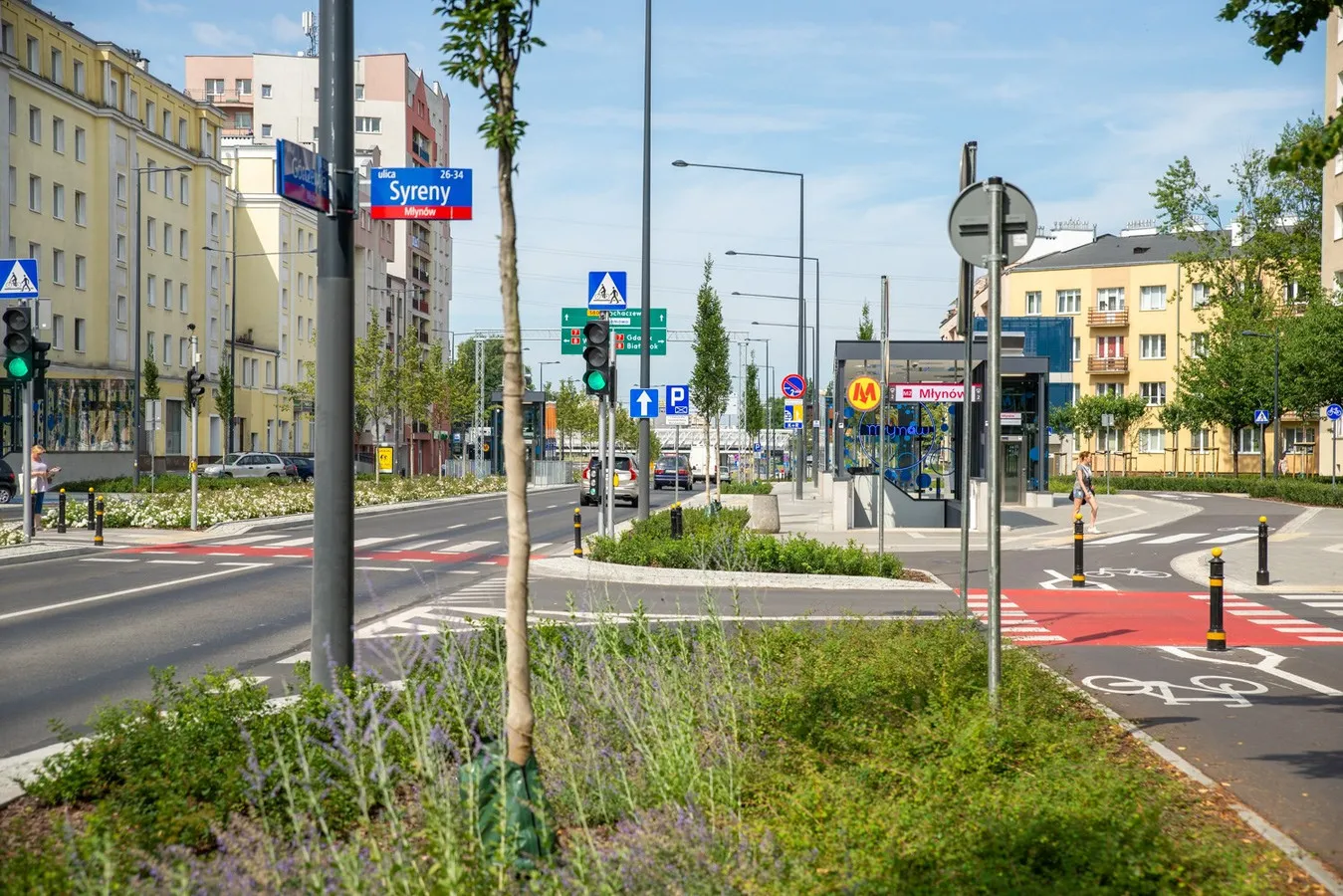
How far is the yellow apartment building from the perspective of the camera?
293 ft

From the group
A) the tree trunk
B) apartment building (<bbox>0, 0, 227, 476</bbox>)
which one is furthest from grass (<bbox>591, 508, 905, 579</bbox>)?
apartment building (<bbox>0, 0, 227, 476</bbox>)

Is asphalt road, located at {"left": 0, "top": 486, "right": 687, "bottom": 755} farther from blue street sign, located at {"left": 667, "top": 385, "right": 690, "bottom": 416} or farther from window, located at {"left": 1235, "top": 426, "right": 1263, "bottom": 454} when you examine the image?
window, located at {"left": 1235, "top": 426, "right": 1263, "bottom": 454}

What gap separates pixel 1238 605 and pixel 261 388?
7008cm

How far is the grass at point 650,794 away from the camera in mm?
4352

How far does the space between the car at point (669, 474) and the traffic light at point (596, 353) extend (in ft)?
133

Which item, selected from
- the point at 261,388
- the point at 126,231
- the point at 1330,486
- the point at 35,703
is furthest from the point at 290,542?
the point at 261,388

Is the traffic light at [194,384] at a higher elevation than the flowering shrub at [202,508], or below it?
higher

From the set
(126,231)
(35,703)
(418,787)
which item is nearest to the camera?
(418,787)

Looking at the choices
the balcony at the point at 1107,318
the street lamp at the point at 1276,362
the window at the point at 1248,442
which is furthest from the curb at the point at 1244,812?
the balcony at the point at 1107,318

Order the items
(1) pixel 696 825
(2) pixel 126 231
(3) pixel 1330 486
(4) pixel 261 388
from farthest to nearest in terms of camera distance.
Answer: (4) pixel 261 388
(2) pixel 126 231
(3) pixel 1330 486
(1) pixel 696 825

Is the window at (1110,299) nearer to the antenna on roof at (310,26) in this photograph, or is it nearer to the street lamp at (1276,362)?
the street lamp at (1276,362)

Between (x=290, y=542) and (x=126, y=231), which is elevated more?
(x=126, y=231)

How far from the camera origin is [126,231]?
61.3 meters

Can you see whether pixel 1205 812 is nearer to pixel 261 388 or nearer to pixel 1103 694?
pixel 1103 694
